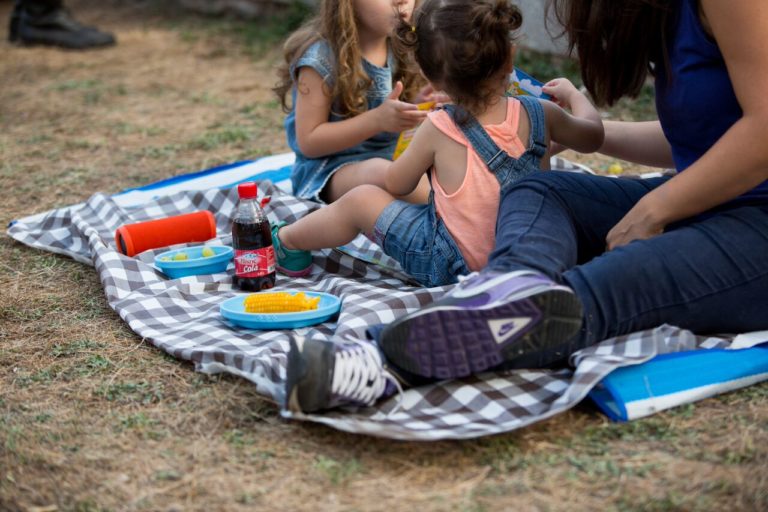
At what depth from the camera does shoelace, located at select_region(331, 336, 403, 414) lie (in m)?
1.89

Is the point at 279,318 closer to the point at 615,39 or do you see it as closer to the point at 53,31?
the point at 615,39

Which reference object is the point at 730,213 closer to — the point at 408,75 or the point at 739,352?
the point at 739,352

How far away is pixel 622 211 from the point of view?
7.85ft

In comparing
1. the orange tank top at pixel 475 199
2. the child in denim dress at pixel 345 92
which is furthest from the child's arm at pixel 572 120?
the child in denim dress at pixel 345 92

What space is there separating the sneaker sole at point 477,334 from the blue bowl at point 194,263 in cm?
108

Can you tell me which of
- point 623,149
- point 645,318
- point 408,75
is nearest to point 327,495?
point 645,318

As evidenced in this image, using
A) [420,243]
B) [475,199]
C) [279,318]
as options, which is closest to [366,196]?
[420,243]

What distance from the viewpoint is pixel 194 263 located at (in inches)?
113

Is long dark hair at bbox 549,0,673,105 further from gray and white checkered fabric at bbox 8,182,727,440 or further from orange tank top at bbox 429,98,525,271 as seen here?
gray and white checkered fabric at bbox 8,182,727,440

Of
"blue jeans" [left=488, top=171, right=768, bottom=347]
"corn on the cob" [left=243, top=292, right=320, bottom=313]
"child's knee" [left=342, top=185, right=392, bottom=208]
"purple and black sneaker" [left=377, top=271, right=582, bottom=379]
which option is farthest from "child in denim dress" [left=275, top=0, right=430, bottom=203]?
"purple and black sneaker" [left=377, top=271, right=582, bottom=379]

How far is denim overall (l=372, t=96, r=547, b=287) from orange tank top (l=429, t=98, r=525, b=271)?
0.02m

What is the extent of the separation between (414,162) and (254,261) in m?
0.56

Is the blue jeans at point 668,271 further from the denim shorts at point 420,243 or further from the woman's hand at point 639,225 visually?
the denim shorts at point 420,243

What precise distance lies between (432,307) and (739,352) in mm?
725
